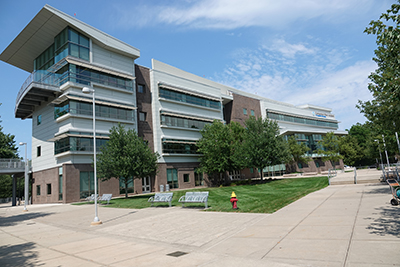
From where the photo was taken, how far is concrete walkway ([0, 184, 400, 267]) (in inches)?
226

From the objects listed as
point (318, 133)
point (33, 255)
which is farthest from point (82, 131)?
point (318, 133)

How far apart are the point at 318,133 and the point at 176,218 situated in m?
67.3

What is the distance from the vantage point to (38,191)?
124 feet

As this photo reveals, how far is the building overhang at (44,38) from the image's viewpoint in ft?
107

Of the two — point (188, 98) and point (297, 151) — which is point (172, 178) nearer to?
point (188, 98)

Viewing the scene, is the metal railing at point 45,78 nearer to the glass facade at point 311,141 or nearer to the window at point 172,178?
the window at point 172,178

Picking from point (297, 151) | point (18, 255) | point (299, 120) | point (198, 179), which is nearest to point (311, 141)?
point (299, 120)

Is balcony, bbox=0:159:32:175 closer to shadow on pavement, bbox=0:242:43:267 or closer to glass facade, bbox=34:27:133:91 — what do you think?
glass facade, bbox=34:27:133:91

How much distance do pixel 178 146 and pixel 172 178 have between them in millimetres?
5234

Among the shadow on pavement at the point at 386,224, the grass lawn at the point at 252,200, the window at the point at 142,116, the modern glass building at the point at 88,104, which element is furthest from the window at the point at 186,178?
the shadow on pavement at the point at 386,224

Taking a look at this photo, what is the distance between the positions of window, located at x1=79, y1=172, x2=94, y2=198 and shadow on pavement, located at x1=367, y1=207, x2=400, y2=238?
1217 inches

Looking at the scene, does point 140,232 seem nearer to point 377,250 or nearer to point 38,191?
point 377,250

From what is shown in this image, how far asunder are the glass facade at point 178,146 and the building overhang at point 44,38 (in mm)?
13915

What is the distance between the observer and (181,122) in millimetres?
45188
